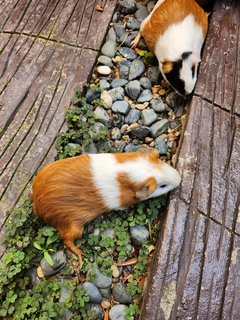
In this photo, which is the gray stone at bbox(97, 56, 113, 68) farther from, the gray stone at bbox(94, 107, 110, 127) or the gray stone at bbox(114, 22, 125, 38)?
the gray stone at bbox(94, 107, 110, 127)

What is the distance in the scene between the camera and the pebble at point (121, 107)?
277 centimetres

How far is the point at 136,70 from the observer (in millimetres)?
2949

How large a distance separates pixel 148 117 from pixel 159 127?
97 mm

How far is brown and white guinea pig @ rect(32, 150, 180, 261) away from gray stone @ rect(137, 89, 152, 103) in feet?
1.77

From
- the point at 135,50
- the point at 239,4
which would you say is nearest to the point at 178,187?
the point at 135,50

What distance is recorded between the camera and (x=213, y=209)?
2398mm

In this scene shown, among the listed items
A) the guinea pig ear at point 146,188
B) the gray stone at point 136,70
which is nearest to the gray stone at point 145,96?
the gray stone at point 136,70

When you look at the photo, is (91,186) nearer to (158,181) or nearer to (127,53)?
(158,181)

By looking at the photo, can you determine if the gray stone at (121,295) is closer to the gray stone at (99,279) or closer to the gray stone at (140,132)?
the gray stone at (99,279)

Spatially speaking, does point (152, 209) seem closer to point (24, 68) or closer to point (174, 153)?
point (174, 153)

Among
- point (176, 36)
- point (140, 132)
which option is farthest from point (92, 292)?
point (176, 36)

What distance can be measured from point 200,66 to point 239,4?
0.64 m

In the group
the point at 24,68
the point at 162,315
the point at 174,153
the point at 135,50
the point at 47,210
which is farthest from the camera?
the point at 135,50

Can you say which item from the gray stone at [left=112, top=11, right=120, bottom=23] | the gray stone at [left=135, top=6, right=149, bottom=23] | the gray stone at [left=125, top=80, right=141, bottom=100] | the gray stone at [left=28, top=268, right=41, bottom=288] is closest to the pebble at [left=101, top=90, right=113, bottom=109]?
the gray stone at [left=125, top=80, right=141, bottom=100]
